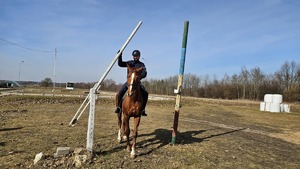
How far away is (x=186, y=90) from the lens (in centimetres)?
12769

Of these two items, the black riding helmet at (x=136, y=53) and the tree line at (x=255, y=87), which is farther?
the tree line at (x=255, y=87)

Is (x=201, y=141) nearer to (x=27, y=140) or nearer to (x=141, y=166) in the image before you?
(x=141, y=166)

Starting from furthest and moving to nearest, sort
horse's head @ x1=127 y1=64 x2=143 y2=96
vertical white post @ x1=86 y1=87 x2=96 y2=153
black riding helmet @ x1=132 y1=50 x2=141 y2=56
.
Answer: black riding helmet @ x1=132 y1=50 x2=141 y2=56 → vertical white post @ x1=86 y1=87 x2=96 y2=153 → horse's head @ x1=127 y1=64 x2=143 y2=96

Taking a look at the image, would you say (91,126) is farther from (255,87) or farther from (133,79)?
(255,87)

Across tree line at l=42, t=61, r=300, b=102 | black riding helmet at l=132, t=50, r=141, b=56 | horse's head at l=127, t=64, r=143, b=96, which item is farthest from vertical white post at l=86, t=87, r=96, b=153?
tree line at l=42, t=61, r=300, b=102

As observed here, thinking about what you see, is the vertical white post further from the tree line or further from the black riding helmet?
the tree line

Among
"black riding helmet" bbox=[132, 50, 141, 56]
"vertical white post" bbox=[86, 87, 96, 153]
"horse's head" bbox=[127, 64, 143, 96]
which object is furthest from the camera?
"black riding helmet" bbox=[132, 50, 141, 56]

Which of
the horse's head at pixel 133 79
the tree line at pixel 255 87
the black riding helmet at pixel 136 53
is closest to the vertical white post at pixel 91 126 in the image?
the horse's head at pixel 133 79

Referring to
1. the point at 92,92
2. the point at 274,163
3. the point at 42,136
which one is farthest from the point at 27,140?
the point at 274,163

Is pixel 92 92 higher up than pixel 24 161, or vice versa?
pixel 92 92

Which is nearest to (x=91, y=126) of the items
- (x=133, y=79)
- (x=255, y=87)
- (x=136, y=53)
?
(x=133, y=79)

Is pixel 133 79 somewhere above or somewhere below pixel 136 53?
below

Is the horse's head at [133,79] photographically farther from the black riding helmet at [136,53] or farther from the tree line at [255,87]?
the tree line at [255,87]

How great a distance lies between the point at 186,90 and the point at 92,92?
122289 mm
